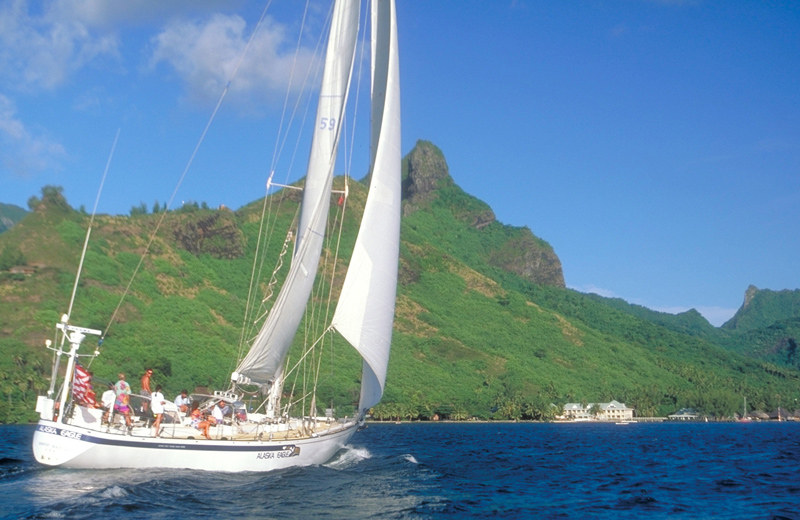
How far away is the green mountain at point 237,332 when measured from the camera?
94.4 metres

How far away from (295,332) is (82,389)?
7733 mm

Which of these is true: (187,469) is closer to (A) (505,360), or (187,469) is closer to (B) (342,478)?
(B) (342,478)

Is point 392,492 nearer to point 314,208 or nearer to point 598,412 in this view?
point 314,208

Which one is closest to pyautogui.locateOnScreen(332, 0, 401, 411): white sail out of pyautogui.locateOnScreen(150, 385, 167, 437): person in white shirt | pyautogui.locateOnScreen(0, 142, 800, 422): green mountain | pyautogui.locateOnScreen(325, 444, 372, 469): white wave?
pyautogui.locateOnScreen(325, 444, 372, 469): white wave

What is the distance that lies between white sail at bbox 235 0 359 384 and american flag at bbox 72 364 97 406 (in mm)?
5727

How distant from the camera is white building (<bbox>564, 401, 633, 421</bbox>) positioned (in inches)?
5636

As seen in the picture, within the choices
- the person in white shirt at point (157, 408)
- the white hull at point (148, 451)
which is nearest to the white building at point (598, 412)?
the white hull at point (148, 451)

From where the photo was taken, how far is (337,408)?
324 feet

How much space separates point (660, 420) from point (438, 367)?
52.0 metres

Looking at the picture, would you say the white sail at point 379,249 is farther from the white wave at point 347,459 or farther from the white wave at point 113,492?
the white wave at point 113,492

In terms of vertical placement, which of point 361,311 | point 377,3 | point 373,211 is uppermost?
point 377,3

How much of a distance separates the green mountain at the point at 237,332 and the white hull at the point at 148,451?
60094mm

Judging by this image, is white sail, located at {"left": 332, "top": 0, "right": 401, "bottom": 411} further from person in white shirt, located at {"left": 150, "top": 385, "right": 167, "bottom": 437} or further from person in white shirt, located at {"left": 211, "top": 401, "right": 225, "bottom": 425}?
person in white shirt, located at {"left": 150, "top": 385, "right": 167, "bottom": 437}

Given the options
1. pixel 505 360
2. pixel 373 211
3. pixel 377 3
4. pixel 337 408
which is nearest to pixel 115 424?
pixel 373 211
